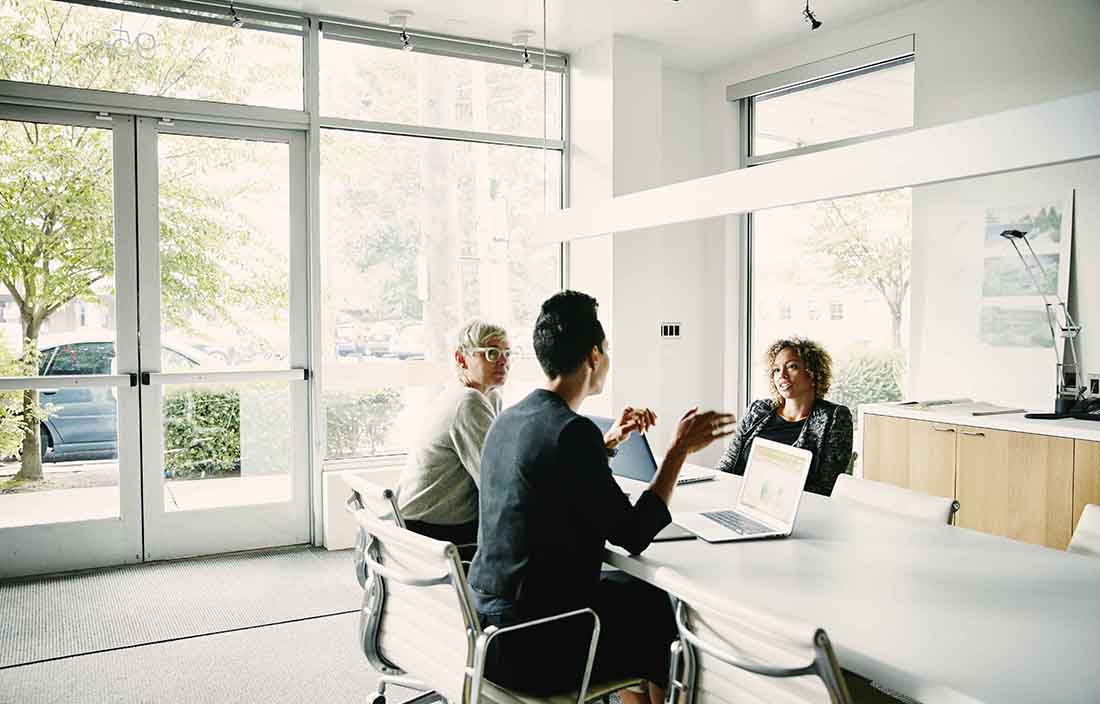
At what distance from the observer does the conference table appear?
157 cm

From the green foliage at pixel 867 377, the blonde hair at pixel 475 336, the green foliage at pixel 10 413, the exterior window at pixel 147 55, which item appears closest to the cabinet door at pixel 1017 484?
the green foliage at pixel 867 377

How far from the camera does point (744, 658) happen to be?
164 centimetres

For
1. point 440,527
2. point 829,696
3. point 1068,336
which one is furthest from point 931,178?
point 1068,336

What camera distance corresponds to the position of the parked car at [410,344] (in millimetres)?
5457

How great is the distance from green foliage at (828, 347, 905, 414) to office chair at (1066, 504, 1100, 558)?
2872 millimetres

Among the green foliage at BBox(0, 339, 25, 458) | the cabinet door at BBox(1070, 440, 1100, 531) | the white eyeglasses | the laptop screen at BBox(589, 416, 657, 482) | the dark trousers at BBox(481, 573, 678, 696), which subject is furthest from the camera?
the green foliage at BBox(0, 339, 25, 458)

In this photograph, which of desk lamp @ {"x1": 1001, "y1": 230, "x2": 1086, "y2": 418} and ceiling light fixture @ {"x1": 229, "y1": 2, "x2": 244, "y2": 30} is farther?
ceiling light fixture @ {"x1": 229, "y1": 2, "x2": 244, "y2": 30}

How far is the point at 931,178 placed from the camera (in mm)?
2062

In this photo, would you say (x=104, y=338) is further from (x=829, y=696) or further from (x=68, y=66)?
(x=829, y=696)

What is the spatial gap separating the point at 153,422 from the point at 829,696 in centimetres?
426

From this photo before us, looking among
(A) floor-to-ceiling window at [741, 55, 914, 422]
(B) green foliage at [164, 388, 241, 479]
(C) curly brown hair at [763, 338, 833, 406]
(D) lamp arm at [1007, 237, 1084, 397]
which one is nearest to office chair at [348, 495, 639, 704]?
(C) curly brown hair at [763, 338, 833, 406]

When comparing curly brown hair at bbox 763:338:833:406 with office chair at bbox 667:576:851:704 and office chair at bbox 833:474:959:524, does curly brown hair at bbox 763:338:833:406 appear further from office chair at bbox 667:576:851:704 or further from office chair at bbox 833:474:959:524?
office chair at bbox 667:576:851:704

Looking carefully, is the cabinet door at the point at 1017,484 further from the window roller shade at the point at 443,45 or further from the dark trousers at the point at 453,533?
the window roller shade at the point at 443,45

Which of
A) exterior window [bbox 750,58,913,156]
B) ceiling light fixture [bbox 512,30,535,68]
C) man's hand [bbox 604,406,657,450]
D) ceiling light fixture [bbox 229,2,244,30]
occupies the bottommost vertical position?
man's hand [bbox 604,406,657,450]
